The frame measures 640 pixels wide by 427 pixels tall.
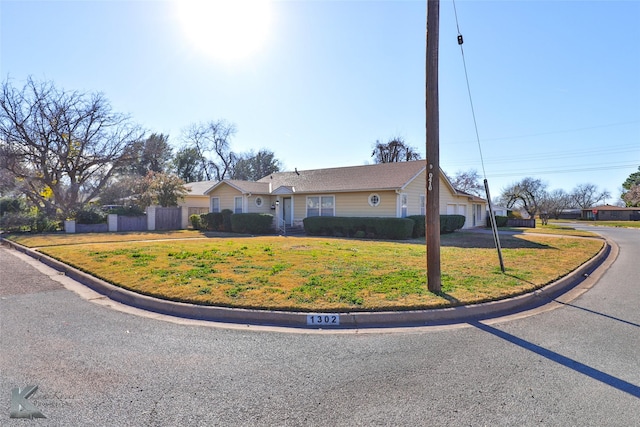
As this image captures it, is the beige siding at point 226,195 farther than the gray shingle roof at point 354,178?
Yes

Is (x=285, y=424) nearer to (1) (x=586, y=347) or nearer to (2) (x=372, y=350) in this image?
(2) (x=372, y=350)

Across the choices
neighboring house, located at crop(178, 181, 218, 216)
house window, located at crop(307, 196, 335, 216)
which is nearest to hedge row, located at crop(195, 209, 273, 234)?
house window, located at crop(307, 196, 335, 216)

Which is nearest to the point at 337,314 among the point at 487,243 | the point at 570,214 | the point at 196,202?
the point at 487,243

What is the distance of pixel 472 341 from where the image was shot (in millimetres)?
4551

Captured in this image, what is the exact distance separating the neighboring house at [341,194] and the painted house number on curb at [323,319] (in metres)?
15.0

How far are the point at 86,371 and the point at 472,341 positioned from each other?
425cm

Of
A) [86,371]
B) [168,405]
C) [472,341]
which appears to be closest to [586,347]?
[472,341]

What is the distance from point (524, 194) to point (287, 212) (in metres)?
52.4

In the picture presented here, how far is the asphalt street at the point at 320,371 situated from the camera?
9.61 ft

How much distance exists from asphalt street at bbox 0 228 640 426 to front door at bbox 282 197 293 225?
729 inches

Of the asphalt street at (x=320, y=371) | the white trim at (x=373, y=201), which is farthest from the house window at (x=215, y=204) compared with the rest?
the asphalt street at (x=320, y=371)

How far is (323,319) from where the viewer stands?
208 inches

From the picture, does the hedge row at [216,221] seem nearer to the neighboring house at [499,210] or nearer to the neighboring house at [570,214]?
the neighboring house at [499,210]

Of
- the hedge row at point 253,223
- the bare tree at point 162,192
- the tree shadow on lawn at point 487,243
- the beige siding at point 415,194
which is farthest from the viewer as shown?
the bare tree at point 162,192
